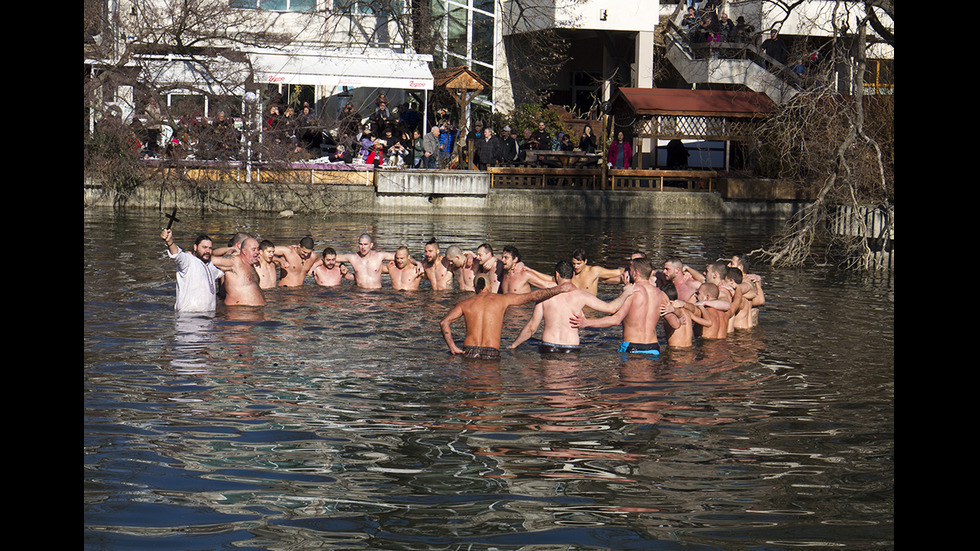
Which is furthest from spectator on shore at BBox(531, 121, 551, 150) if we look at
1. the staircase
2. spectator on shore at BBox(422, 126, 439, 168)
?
the staircase

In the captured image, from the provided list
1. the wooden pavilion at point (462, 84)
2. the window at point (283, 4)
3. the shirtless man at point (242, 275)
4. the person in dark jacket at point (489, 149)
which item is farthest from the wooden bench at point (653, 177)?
the shirtless man at point (242, 275)

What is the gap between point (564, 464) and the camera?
25.9 feet

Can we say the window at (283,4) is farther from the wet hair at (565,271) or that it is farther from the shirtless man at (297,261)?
the wet hair at (565,271)

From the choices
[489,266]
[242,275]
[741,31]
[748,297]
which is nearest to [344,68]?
[741,31]

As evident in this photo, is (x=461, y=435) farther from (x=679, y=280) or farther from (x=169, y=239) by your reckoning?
(x=679, y=280)

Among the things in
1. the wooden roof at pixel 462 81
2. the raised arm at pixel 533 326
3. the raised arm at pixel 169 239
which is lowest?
the raised arm at pixel 533 326

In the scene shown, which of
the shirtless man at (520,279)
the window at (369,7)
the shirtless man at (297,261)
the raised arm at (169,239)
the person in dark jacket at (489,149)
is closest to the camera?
the raised arm at (169,239)

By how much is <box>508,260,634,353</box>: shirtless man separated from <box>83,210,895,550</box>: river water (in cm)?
25

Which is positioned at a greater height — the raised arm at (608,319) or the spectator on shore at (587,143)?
the spectator on shore at (587,143)

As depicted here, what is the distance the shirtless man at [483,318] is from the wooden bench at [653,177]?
19275 mm

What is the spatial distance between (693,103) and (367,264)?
643 inches

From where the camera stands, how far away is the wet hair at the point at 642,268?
1186 centimetres

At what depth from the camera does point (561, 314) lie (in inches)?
464
